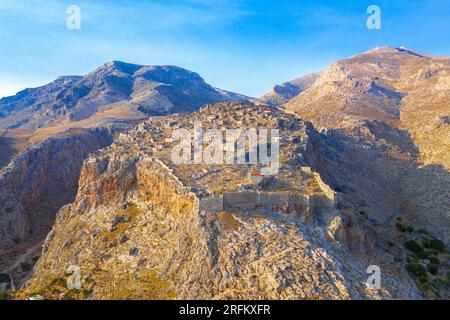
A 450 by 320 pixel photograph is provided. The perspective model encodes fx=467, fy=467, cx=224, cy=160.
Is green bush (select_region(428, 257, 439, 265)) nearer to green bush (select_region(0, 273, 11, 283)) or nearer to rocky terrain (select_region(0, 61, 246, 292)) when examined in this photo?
rocky terrain (select_region(0, 61, 246, 292))

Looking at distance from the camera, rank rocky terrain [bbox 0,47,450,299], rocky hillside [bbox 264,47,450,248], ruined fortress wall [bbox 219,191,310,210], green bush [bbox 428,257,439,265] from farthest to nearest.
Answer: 1. rocky hillside [bbox 264,47,450,248]
2. green bush [bbox 428,257,439,265]
3. ruined fortress wall [bbox 219,191,310,210]
4. rocky terrain [bbox 0,47,450,299]

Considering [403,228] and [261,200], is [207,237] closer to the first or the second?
[261,200]

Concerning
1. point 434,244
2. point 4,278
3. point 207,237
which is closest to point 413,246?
point 434,244

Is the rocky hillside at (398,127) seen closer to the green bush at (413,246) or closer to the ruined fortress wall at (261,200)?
the green bush at (413,246)

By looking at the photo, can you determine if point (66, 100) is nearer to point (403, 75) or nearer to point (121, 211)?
point (403, 75)

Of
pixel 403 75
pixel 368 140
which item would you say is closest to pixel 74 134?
pixel 368 140

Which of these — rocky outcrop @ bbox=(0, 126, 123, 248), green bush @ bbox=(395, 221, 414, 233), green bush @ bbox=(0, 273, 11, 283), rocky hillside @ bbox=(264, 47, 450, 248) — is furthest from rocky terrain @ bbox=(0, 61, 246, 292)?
rocky hillside @ bbox=(264, 47, 450, 248)
